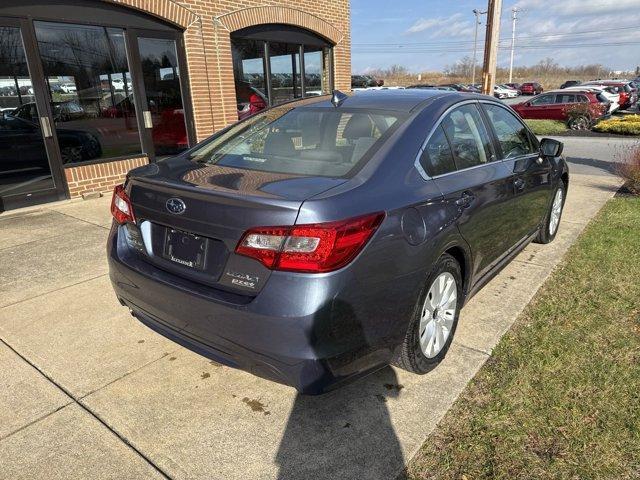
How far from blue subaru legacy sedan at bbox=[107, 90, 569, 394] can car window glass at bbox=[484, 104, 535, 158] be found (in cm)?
36

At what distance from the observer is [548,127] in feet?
57.5

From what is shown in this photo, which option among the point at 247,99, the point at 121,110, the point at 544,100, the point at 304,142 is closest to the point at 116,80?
the point at 121,110

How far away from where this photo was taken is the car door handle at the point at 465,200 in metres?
2.79

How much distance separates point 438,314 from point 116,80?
670 centimetres

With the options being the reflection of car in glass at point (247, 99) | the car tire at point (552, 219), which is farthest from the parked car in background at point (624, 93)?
the car tire at point (552, 219)

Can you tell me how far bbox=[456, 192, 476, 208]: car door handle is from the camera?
279 cm

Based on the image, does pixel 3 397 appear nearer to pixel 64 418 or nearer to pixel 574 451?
pixel 64 418

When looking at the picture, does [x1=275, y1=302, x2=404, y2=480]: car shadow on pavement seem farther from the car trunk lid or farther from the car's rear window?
the car's rear window

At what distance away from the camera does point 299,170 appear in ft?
8.16

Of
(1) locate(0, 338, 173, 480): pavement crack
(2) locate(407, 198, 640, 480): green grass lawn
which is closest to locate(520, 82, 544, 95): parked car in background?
(2) locate(407, 198, 640, 480): green grass lawn

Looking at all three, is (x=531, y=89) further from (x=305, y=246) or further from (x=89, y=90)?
(x=305, y=246)

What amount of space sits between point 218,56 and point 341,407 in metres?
7.50

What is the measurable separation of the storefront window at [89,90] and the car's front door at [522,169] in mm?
5956

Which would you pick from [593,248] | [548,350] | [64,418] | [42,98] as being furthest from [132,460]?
[42,98]
